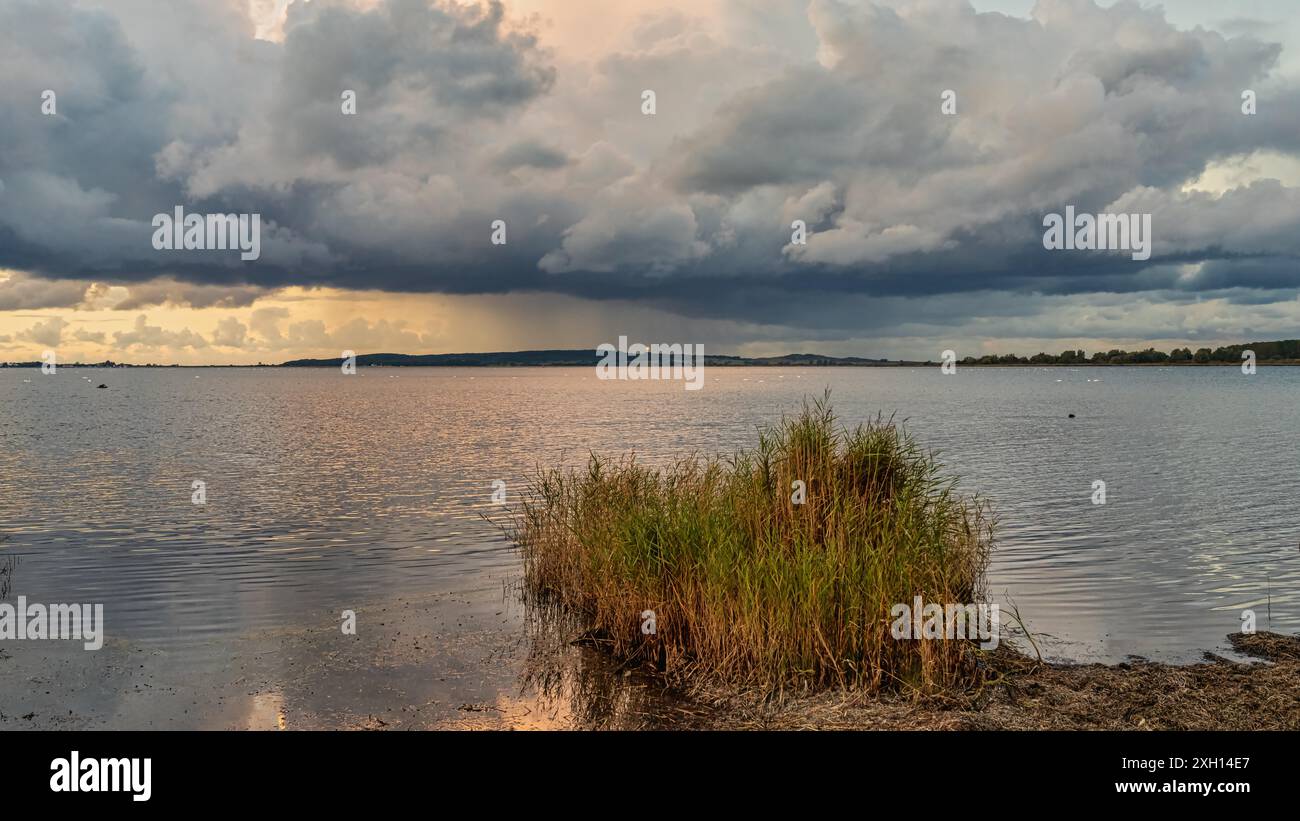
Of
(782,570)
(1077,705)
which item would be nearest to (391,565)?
(782,570)

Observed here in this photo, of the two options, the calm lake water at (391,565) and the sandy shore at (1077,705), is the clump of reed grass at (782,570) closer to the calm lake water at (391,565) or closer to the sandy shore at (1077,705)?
the sandy shore at (1077,705)

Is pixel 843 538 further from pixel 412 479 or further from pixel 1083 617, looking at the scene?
pixel 412 479

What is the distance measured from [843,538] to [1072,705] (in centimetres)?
406

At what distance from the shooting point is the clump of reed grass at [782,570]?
13047 millimetres

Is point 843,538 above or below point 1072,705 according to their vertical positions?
above

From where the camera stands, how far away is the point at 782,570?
1391 centimetres

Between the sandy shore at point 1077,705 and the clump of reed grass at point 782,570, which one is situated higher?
the clump of reed grass at point 782,570

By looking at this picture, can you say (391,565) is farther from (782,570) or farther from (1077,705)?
(1077,705)

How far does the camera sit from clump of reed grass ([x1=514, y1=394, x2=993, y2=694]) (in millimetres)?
13047

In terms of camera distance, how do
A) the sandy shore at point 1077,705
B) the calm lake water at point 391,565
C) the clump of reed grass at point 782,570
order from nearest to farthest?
the sandy shore at point 1077,705, the clump of reed grass at point 782,570, the calm lake water at point 391,565

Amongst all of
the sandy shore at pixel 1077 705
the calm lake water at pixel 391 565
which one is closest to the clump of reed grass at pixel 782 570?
the sandy shore at pixel 1077 705

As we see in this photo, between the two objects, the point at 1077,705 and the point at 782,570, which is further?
the point at 782,570
